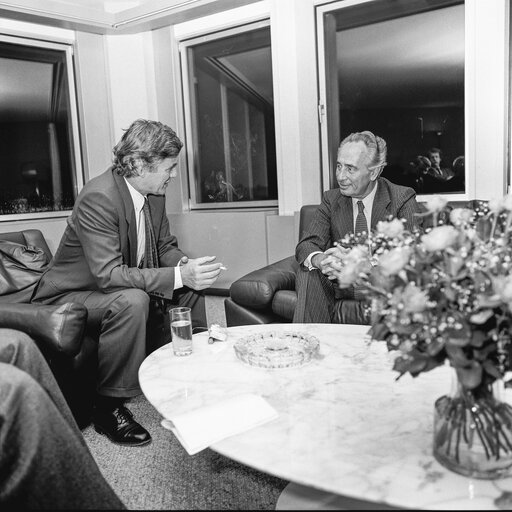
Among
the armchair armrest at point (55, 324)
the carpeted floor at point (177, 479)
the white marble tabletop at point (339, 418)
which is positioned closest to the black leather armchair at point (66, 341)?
the armchair armrest at point (55, 324)

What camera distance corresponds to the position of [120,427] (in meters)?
1.98

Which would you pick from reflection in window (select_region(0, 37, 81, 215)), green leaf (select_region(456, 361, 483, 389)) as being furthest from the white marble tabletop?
reflection in window (select_region(0, 37, 81, 215))

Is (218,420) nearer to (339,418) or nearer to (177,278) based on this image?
(339,418)

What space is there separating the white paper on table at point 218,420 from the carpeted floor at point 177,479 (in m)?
0.49

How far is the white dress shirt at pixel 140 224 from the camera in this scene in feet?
7.45

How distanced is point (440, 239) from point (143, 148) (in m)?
1.72

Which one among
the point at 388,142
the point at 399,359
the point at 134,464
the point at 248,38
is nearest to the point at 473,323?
the point at 399,359

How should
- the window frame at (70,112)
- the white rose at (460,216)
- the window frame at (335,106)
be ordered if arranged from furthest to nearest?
the window frame at (70,112), the window frame at (335,106), the white rose at (460,216)

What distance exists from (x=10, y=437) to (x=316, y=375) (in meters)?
0.73

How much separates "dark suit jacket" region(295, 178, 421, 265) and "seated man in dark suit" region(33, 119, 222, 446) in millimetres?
571

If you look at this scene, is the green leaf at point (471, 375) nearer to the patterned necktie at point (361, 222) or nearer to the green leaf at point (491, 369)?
the green leaf at point (491, 369)

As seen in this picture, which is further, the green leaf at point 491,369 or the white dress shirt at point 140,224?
the white dress shirt at point 140,224

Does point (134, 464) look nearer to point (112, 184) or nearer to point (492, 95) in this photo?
point (112, 184)

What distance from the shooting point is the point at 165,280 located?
2.24 m
